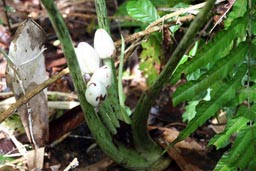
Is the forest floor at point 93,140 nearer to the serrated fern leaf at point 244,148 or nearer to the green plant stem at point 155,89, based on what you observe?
the green plant stem at point 155,89

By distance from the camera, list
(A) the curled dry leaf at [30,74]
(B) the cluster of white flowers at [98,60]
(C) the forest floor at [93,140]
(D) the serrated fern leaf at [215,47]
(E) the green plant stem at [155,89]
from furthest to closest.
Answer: (C) the forest floor at [93,140]
(A) the curled dry leaf at [30,74]
(B) the cluster of white flowers at [98,60]
(D) the serrated fern leaf at [215,47]
(E) the green plant stem at [155,89]

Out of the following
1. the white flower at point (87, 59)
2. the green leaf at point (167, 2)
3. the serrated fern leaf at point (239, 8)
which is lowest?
the white flower at point (87, 59)

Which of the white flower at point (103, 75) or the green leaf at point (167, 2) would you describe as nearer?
the white flower at point (103, 75)

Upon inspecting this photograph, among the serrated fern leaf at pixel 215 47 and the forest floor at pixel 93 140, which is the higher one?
the serrated fern leaf at pixel 215 47

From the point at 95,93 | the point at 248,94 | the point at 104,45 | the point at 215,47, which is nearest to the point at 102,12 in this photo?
the point at 104,45

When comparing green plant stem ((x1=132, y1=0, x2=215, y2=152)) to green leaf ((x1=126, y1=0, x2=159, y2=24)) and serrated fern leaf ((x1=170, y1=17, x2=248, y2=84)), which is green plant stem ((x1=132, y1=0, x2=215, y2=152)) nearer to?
serrated fern leaf ((x1=170, y1=17, x2=248, y2=84))

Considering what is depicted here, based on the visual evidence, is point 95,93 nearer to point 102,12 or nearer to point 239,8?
point 102,12

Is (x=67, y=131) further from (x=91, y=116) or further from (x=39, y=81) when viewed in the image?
(x=91, y=116)

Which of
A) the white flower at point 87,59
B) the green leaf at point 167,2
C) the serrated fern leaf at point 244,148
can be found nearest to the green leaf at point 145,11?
the green leaf at point 167,2
